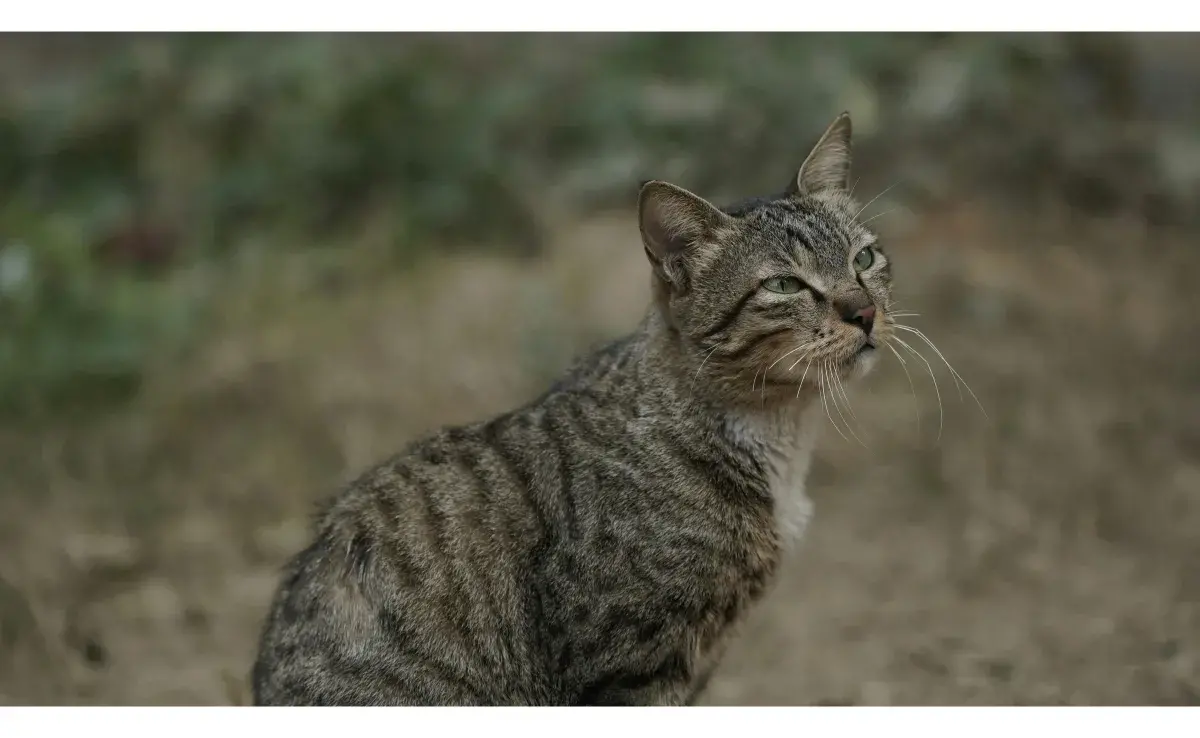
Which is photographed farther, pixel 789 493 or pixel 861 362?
pixel 789 493

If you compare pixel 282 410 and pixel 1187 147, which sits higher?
pixel 1187 147

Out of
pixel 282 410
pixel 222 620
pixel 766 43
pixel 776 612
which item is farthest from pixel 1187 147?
pixel 222 620

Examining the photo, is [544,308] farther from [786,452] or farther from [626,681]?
[626,681]

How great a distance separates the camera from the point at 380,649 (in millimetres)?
3012

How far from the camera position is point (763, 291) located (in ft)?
10.2

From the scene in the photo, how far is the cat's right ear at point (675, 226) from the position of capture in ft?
9.99

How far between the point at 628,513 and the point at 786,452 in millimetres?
489

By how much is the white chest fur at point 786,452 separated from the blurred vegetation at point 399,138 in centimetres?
325

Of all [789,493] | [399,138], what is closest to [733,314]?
[789,493]

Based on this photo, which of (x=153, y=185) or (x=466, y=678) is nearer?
(x=466, y=678)

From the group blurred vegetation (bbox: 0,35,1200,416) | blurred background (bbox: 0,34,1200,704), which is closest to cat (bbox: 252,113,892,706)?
blurred background (bbox: 0,34,1200,704)

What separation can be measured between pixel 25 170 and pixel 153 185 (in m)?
0.71

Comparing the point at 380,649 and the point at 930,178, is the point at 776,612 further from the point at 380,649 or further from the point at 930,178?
the point at 930,178

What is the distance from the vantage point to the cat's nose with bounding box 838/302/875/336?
3059 mm
